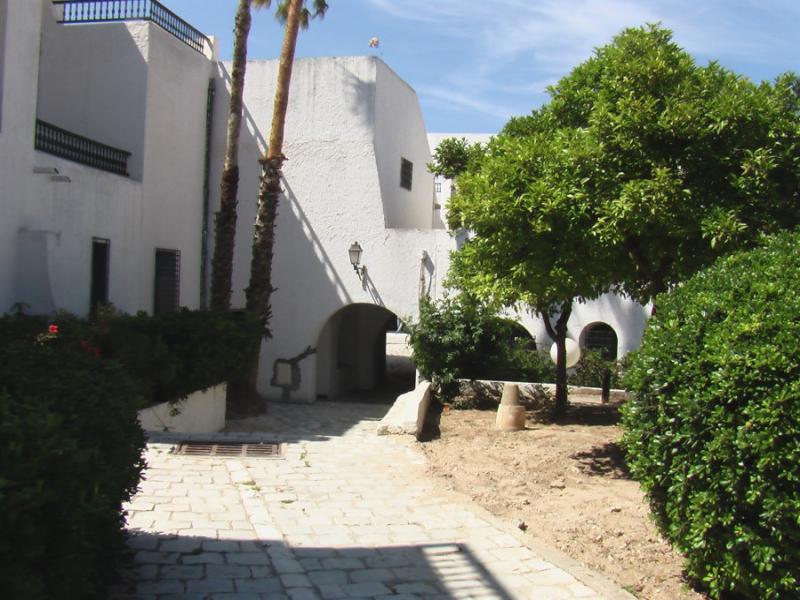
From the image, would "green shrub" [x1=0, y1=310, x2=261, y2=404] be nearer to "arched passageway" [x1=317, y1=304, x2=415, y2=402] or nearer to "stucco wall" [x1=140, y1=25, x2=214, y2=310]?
"stucco wall" [x1=140, y1=25, x2=214, y2=310]

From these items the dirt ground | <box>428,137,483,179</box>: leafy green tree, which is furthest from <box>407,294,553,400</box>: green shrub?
<box>428,137,483,179</box>: leafy green tree

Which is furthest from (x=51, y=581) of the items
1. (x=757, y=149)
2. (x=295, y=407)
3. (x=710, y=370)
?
(x=295, y=407)

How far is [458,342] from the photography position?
14.3 metres

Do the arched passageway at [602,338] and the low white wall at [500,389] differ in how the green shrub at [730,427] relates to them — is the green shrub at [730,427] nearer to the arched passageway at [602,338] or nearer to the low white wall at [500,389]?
the low white wall at [500,389]

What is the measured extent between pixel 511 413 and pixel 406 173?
350 inches

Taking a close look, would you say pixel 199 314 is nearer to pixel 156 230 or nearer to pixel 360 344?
pixel 156 230

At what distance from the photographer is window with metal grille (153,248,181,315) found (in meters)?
15.3

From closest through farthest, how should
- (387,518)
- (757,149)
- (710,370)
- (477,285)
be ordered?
(710,370) → (387,518) → (757,149) → (477,285)

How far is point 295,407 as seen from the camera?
16.6 m

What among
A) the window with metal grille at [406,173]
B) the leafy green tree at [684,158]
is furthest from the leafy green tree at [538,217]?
the window with metal grille at [406,173]

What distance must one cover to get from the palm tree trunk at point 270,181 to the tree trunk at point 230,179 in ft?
1.61

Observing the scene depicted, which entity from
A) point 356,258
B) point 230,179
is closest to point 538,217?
point 230,179

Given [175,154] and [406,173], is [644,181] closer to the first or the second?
[175,154]

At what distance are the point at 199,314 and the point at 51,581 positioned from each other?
942 cm
